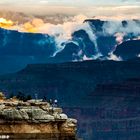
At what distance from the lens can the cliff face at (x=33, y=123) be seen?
27938 millimetres

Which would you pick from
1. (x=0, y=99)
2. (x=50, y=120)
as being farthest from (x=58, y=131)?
(x=0, y=99)

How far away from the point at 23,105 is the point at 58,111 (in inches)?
43.2

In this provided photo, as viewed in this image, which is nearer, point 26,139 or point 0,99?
point 26,139

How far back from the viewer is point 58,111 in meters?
29.1

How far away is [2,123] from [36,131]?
1032 mm

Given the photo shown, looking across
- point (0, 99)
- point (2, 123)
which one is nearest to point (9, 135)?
point (2, 123)

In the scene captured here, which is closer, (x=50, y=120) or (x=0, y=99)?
(x=50, y=120)

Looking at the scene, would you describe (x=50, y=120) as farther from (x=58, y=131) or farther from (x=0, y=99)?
(x=0, y=99)

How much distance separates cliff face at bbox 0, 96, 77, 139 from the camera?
27.9 m

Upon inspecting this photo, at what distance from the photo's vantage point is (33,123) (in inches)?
1104

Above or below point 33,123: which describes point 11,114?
above

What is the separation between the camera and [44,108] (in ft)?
95.5

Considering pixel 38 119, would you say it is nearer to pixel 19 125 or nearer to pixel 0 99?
pixel 19 125

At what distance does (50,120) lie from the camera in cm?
2806
